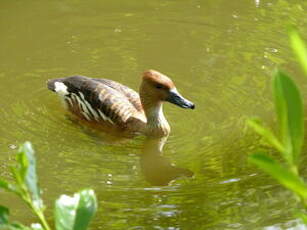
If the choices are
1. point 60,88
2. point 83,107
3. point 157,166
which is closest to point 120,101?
point 83,107

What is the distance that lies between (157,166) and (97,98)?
1.40 meters

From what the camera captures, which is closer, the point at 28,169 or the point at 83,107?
the point at 28,169

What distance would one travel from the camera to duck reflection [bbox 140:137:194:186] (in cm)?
596

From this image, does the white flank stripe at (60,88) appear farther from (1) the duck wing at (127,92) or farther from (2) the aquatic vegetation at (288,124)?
(2) the aquatic vegetation at (288,124)

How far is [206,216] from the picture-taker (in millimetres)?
4824

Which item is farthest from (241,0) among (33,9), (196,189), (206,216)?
(206,216)

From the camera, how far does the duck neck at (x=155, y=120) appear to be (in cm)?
697

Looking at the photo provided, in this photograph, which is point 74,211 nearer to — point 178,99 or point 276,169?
point 276,169

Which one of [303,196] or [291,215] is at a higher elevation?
[303,196]

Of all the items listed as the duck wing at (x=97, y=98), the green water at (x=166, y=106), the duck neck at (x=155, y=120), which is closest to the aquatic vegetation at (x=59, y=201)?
the green water at (x=166, y=106)

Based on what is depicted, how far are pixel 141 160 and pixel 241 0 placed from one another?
4.30 meters

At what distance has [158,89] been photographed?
7023 millimetres

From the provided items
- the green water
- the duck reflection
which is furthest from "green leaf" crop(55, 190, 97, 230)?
the duck reflection

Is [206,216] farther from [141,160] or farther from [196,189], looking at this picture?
[141,160]
